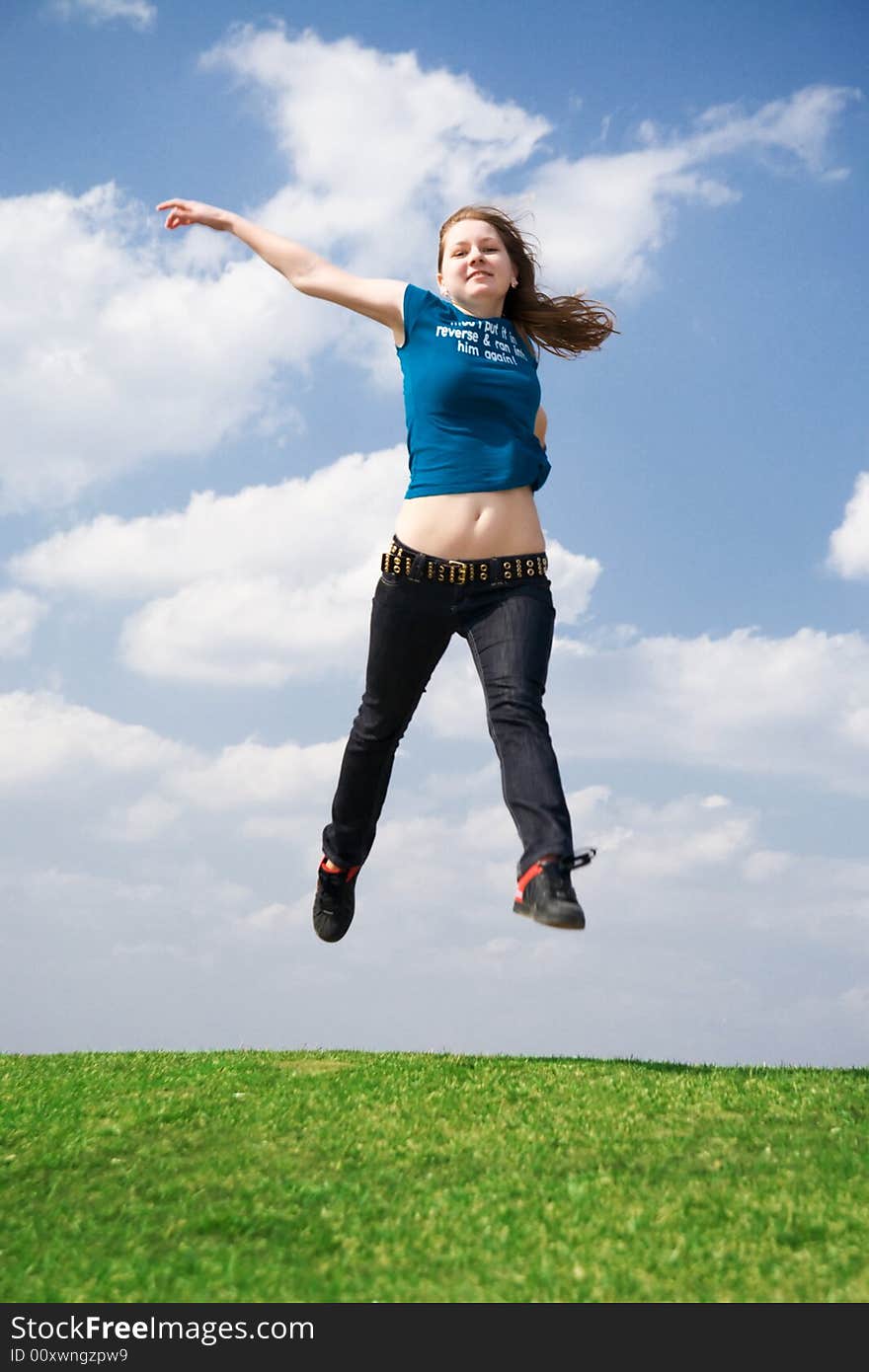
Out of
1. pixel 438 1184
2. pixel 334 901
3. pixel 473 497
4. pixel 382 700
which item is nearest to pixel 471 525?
pixel 473 497

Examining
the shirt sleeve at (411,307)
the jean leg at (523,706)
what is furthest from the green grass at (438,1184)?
the shirt sleeve at (411,307)

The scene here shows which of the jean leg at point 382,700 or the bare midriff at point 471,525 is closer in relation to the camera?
the bare midriff at point 471,525

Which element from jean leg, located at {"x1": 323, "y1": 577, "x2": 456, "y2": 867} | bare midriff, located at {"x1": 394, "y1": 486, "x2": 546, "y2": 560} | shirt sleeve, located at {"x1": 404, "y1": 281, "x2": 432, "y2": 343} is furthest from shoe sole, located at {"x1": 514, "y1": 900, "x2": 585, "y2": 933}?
shirt sleeve, located at {"x1": 404, "y1": 281, "x2": 432, "y2": 343}

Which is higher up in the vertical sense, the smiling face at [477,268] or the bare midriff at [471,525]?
the smiling face at [477,268]

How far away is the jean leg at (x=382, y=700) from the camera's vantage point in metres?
7.16

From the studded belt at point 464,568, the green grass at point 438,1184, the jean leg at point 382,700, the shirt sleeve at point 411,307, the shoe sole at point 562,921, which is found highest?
the shirt sleeve at point 411,307

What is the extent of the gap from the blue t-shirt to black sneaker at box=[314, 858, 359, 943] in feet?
9.57

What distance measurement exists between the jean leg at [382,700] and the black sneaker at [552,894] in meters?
1.59

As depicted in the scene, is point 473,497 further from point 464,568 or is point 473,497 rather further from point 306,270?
point 306,270

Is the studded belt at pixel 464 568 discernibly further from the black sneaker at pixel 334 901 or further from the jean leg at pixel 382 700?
the black sneaker at pixel 334 901

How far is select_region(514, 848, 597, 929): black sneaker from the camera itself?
20.4 feet

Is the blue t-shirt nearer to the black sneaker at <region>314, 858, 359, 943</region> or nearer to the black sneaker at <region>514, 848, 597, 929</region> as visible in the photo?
the black sneaker at <region>514, 848, 597, 929</region>
